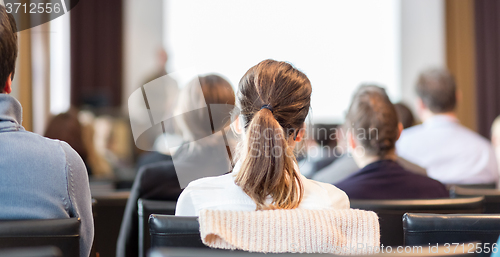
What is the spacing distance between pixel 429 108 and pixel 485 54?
13.6 ft

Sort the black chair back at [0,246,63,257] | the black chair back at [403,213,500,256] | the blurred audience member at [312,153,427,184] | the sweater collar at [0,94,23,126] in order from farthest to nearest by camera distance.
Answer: the blurred audience member at [312,153,427,184] → the sweater collar at [0,94,23,126] → the black chair back at [403,213,500,256] → the black chair back at [0,246,63,257]

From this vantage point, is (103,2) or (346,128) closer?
(346,128)

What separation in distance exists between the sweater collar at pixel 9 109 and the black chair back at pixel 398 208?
85 cm

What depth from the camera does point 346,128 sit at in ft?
5.86

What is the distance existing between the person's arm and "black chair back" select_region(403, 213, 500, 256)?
69cm

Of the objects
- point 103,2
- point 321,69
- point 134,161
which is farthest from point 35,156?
point 103,2

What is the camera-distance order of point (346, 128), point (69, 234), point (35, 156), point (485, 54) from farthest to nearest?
1. point (485, 54)
2. point (346, 128)
3. point (35, 156)
4. point (69, 234)

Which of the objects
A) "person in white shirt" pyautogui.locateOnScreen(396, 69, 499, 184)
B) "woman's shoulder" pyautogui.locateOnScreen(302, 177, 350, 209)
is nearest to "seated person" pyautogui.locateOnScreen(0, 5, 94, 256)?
"woman's shoulder" pyautogui.locateOnScreen(302, 177, 350, 209)

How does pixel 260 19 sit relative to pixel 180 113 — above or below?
above

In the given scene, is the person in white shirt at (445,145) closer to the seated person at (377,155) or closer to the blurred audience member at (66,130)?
the seated person at (377,155)

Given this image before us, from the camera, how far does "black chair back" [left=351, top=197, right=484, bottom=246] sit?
115 centimetres

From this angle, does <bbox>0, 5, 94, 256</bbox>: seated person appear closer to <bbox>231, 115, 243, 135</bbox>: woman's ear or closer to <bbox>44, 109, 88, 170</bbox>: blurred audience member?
<bbox>231, 115, 243, 135</bbox>: woman's ear

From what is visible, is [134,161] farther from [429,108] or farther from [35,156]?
[35,156]

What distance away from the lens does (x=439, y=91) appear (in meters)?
2.47
